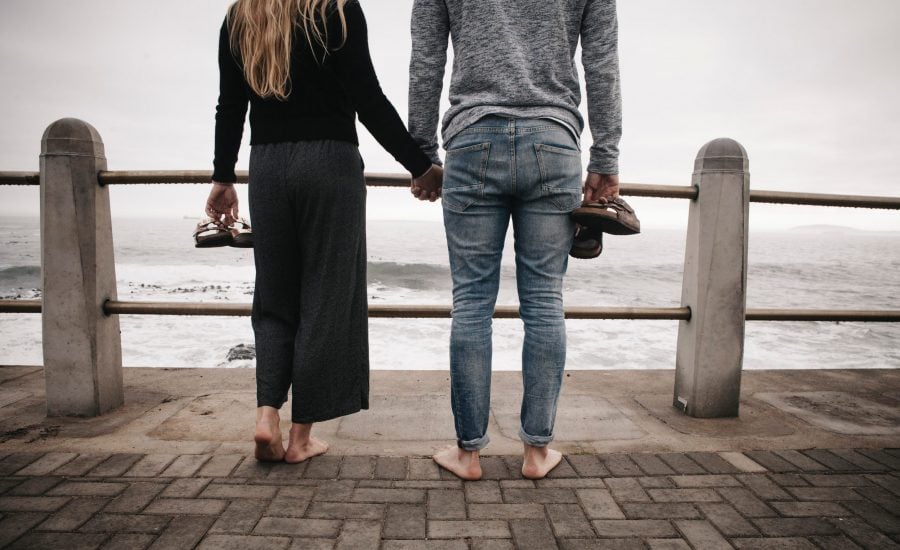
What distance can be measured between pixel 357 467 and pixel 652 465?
3.67 ft

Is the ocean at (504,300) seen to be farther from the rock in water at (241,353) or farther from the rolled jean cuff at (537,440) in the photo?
the rolled jean cuff at (537,440)

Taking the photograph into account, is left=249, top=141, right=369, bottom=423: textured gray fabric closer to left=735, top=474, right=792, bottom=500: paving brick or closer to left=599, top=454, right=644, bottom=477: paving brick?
left=599, top=454, right=644, bottom=477: paving brick

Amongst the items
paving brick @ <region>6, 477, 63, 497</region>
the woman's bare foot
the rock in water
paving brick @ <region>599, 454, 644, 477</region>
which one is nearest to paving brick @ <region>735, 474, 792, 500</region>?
paving brick @ <region>599, 454, 644, 477</region>

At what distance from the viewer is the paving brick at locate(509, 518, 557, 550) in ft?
4.84

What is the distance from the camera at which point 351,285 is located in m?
1.93

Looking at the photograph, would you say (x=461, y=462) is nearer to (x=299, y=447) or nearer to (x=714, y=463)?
(x=299, y=447)

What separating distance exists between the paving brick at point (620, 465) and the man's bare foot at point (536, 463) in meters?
0.21

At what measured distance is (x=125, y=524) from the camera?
60.7 inches

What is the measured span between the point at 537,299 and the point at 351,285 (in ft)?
2.24

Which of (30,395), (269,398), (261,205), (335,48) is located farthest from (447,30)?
(30,395)

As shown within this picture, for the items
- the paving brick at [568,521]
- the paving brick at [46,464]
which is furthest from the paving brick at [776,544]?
the paving brick at [46,464]

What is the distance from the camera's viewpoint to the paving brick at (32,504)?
1606mm

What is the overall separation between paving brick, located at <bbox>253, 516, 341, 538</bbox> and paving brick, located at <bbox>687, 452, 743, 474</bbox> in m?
1.37

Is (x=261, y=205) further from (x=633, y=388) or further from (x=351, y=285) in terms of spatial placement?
(x=633, y=388)
